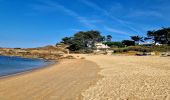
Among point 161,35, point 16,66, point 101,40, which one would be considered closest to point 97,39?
point 101,40

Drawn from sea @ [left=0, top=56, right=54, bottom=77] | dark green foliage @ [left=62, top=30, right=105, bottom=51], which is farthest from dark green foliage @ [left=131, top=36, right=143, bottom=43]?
sea @ [left=0, top=56, right=54, bottom=77]

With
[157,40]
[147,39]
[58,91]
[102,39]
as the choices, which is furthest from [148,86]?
[102,39]

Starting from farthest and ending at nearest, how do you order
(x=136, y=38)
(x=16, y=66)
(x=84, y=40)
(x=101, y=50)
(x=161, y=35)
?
1. (x=84, y=40)
2. (x=136, y=38)
3. (x=101, y=50)
4. (x=161, y=35)
5. (x=16, y=66)

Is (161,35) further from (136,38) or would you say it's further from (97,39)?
(97,39)

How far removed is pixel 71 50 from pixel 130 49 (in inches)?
1641

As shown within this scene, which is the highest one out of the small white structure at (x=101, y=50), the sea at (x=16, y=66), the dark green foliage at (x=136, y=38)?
the dark green foliage at (x=136, y=38)

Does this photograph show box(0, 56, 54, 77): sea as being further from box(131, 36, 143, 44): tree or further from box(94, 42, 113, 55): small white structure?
box(131, 36, 143, 44): tree

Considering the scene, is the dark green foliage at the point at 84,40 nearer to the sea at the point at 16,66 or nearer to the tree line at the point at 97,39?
the tree line at the point at 97,39

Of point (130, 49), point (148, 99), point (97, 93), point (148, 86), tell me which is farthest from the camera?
point (130, 49)

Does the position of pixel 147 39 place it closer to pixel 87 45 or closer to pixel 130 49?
pixel 87 45

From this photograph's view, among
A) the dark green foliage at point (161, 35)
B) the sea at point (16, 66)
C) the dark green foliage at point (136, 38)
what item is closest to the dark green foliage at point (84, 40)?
the dark green foliage at point (136, 38)

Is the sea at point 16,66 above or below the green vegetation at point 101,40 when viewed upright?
below

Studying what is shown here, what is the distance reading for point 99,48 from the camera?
110750 mm

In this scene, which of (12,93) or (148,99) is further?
(12,93)
